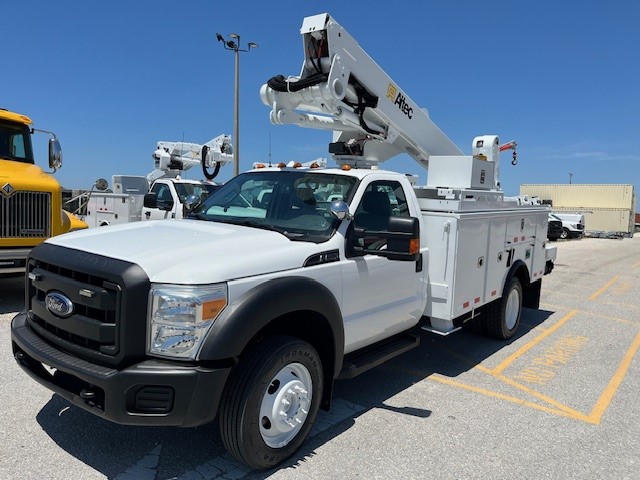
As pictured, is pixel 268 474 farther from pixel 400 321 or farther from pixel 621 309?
pixel 621 309

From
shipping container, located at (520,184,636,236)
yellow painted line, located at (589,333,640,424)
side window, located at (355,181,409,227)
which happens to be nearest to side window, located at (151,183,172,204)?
side window, located at (355,181,409,227)

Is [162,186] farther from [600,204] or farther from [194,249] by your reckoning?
[600,204]

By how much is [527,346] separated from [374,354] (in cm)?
313

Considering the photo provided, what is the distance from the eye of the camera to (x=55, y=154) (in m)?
7.84

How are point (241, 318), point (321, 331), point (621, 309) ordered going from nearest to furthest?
point (241, 318), point (321, 331), point (621, 309)

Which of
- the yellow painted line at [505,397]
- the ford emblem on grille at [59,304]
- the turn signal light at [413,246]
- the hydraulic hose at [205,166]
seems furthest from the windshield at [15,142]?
the hydraulic hose at [205,166]

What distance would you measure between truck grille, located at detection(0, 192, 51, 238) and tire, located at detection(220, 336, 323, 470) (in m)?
5.33

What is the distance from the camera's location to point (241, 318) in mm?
2828

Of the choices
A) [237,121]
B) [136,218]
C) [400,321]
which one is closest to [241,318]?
[400,321]

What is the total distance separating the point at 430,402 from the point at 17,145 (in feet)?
23.8

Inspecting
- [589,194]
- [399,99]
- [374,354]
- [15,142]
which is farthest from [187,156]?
[589,194]

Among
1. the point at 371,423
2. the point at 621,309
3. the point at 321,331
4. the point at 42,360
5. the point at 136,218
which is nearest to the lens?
the point at 42,360

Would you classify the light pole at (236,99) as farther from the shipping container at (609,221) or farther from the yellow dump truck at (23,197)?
the shipping container at (609,221)

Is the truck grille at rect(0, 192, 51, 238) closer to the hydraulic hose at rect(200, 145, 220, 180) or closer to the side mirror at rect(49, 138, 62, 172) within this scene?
the side mirror at rect(49, 138, 62, 172)
